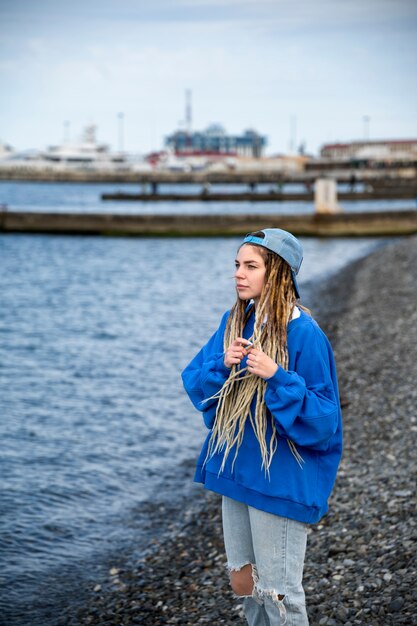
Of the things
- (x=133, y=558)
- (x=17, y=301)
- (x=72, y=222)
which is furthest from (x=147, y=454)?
(x=72, y=222)

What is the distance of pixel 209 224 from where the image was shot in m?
40.8

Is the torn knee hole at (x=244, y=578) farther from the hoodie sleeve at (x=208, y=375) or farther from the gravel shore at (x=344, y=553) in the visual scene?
the gravel shore at (x=344, y=553)

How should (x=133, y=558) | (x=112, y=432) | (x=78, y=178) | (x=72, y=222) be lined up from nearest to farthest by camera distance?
(x=133, y=558), (x=112, y=432), (x=72, y=222), (x=78, y=178)

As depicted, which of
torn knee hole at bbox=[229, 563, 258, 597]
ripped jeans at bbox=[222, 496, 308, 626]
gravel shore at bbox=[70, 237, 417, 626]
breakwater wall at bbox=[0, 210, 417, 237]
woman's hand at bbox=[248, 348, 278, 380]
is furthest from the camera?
breakwater wall at bbox=[0, 210, 417, 237]

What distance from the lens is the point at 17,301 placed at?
23.9 m

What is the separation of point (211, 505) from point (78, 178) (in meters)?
128

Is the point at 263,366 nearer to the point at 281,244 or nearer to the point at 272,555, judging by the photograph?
the point at 281,244

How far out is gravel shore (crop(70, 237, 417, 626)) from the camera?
450 centimetres

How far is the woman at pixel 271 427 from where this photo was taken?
2.91m

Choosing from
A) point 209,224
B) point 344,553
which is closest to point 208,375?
point 344,553

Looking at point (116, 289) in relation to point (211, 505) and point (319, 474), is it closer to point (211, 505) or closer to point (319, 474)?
point (211, 505)

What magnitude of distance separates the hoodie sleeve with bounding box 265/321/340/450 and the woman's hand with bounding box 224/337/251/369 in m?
0.13

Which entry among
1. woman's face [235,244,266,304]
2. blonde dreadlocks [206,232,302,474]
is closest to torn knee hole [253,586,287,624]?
blonde dreadlocks [206,232,302,474]

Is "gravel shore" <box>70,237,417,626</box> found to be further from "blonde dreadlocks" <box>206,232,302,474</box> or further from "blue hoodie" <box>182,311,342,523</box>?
"blonde dreadlocks" <box>206,232,302,474</box>
